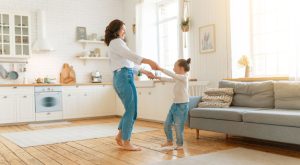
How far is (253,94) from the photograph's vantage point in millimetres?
4219

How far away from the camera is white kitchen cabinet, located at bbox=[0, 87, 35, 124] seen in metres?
6.55

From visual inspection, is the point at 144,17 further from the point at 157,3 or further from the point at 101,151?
the point at 101,151

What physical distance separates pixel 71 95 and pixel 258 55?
13.8ft

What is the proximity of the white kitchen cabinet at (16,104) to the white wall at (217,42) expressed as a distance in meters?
3.49

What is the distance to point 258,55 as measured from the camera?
201 inches

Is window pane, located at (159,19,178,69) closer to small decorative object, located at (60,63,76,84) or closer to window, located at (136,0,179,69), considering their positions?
window, located at (136,0,179,69)

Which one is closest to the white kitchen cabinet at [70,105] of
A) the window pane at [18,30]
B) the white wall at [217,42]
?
the window pane at [18,30]

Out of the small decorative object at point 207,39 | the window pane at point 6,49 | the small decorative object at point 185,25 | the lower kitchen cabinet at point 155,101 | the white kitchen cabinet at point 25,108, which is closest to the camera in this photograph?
the small decorative object at point 207,39

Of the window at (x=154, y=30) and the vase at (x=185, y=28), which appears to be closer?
the vase at (x=185, y=28)

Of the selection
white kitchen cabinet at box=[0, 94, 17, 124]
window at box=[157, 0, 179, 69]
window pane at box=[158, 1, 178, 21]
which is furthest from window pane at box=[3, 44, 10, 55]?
window pane at box=[158, 1, 178, 21]

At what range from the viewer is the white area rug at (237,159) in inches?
118

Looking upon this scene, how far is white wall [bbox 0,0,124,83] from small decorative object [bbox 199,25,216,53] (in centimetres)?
339

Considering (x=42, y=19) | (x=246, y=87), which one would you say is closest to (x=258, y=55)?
(x=246, y=87)

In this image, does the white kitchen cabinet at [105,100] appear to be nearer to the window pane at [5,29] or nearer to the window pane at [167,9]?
the window pane at [167,9]
